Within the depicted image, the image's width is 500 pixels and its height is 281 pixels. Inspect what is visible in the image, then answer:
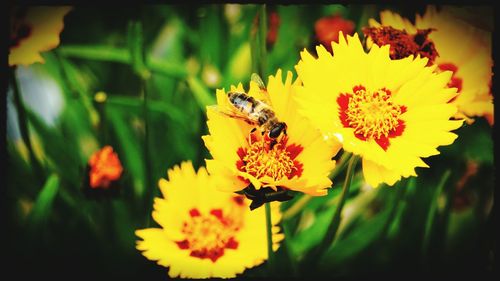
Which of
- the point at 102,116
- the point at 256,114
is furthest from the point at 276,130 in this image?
the point at 102,116

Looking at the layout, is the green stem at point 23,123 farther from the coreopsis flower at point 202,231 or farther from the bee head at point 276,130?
the bee head at point 276,130

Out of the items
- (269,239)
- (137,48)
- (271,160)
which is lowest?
(269,239)

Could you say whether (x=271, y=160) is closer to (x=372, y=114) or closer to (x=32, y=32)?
(x=372, y=114)

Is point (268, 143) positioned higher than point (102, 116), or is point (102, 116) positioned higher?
point (102, 116)

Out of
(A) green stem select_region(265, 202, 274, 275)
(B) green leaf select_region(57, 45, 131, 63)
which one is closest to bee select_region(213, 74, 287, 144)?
(A) green stem select_region(265, 202, 274, 275)

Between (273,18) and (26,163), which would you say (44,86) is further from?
(273,18)

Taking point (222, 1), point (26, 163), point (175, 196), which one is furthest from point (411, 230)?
A: point (26, 163)

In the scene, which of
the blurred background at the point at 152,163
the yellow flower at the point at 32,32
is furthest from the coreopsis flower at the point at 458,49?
the yellow flower at the point at 32,32

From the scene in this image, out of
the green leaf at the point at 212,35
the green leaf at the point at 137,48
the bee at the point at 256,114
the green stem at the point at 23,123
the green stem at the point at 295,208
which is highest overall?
the green leaf at the point at 212,35
